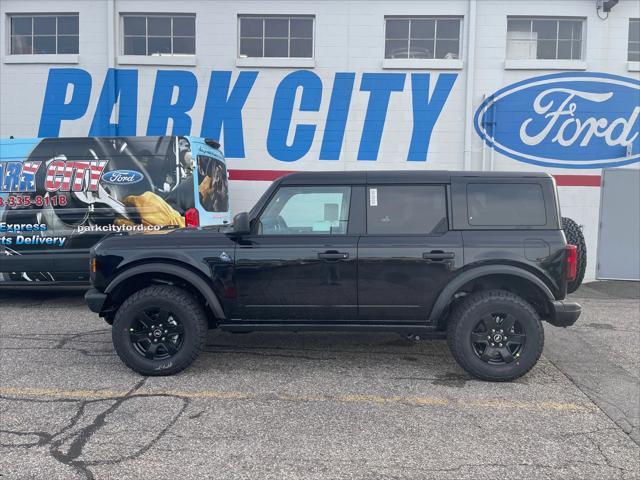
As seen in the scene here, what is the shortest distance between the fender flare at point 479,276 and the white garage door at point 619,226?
6013mm

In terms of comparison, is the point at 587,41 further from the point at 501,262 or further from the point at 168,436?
the point at 168,436

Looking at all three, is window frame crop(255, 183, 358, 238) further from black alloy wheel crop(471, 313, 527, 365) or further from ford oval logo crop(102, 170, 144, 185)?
ford oval logo crop(102, 170, 144, 185)

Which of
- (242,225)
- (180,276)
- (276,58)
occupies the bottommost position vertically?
(180,276)

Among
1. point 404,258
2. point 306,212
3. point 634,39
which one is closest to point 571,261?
point 404,258

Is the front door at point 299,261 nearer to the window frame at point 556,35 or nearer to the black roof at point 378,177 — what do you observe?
the black roof at point 378,177

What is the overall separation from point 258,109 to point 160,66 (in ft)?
6.46

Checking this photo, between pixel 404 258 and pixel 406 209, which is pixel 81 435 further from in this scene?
pixel 406 209

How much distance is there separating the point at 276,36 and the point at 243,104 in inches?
56.4

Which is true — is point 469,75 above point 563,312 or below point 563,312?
above

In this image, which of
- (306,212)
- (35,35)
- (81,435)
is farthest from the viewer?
(35,35)

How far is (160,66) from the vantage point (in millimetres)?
10008

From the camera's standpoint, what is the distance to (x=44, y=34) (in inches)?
405

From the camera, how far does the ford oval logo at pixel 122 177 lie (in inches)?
269

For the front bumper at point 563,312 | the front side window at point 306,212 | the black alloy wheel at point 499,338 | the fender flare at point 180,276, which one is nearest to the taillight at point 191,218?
the fender flare at point 180,276
